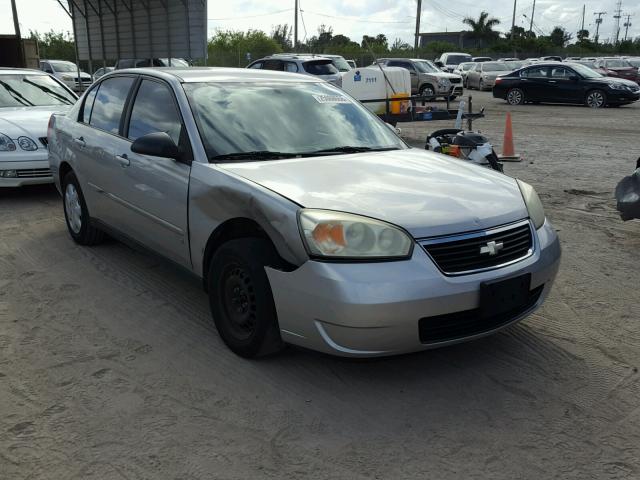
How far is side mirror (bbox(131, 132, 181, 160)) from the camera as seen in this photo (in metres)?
3.78

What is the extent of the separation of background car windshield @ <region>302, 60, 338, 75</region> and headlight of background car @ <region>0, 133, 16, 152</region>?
36.6ft

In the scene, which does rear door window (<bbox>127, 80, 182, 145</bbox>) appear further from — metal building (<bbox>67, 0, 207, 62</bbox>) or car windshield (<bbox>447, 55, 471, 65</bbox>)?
car windshield (<bbox>447, 55, 471, 65</bbox>)

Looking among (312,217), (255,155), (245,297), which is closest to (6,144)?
(255,155)

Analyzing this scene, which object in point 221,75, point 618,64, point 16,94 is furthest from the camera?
point 618,64

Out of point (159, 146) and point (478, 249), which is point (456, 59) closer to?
point (159, 146)

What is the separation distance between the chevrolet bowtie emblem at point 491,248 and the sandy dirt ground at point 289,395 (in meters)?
0.69

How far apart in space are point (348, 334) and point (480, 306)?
2.20 feet

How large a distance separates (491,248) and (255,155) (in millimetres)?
1523

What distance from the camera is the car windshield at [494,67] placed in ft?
96.5

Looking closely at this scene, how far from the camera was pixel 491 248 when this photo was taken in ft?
10.4

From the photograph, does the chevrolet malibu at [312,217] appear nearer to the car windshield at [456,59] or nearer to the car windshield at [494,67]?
the car windshield at [494,67]

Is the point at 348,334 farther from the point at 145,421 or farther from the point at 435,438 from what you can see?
the point at 145,421

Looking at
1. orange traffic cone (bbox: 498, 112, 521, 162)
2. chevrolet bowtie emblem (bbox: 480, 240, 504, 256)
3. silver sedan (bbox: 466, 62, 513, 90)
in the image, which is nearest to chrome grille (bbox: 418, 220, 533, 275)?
chevrolet bowtie emblem (bbox: 480, 240, 504, 256)

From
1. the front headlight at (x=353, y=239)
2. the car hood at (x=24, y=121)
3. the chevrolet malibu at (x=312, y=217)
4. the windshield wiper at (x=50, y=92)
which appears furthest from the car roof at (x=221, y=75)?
the windshield wiper at (x=50, y=92)
